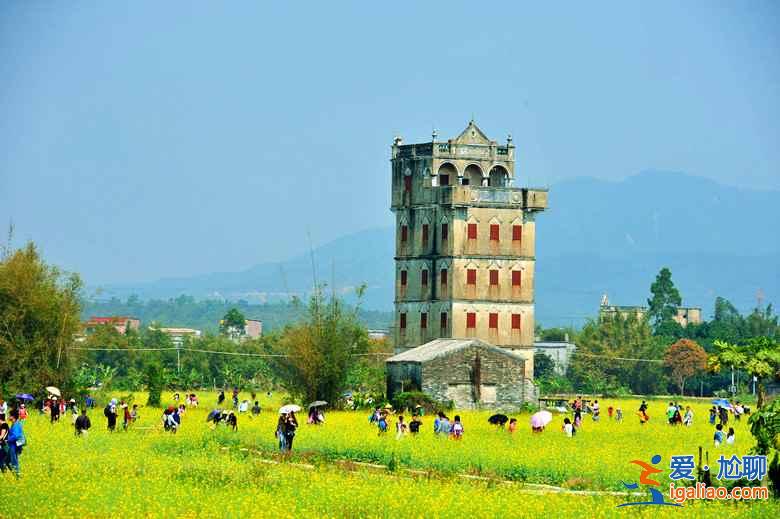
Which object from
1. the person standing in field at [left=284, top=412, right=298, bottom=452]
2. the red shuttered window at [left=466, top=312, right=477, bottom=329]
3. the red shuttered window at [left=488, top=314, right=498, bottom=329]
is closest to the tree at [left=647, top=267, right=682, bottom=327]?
the red shuttered window at [left=488, top=314, right=498, bottom=329]

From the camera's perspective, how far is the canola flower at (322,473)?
37125 millimetres

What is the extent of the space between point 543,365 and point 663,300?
1435 inches

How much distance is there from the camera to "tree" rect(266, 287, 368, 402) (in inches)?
3177

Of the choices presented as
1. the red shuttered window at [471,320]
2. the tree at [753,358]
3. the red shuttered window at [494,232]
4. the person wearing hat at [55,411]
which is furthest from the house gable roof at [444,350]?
the tree at [753,358]

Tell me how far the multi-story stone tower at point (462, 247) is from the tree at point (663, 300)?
87.3 m

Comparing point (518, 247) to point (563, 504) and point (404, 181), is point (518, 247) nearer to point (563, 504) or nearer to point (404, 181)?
point (404, 181)

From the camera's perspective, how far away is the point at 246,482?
4225 cm

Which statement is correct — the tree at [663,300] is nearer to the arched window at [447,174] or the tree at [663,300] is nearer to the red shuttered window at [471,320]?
the arched window at [447,174]

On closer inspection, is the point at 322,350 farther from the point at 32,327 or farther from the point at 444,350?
the point at 32,327

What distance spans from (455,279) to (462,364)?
8.62m

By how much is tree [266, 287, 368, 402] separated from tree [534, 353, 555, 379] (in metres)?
59.8

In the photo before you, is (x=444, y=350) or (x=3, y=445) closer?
(x=3, y=445)

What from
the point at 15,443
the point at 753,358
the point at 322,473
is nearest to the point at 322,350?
the point at 322,473

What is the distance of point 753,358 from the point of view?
44281mm
